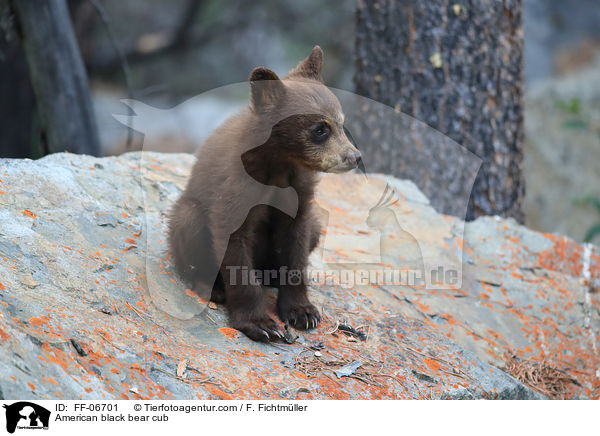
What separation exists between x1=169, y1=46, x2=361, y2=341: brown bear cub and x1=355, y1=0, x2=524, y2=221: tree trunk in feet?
6.58

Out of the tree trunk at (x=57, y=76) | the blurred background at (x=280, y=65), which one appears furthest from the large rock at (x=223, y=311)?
the blurred background at (x=280, y=65)

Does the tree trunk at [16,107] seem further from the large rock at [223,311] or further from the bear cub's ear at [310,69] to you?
the bear cub's ear at [310,69]

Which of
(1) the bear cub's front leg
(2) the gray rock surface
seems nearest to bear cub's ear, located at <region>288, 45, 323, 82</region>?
(1) the bear cub's front leg

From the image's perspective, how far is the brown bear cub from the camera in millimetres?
3197

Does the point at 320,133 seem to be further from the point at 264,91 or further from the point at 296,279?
the point at 296,279

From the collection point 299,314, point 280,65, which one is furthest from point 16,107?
point 280,65

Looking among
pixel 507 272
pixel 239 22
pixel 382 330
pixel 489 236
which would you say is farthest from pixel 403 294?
pixel 239 22

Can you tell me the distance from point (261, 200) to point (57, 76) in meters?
3.20

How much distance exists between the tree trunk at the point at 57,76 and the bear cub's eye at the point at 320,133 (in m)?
3.17

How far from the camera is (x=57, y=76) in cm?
554

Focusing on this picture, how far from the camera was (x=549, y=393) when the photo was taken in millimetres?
3637

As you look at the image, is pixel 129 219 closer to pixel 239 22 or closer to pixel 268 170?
pixel 268 170

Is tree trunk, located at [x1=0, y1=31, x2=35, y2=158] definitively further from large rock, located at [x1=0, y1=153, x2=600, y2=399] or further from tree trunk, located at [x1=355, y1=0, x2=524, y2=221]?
tree trunk, located at [x1=355, y1=0, x2=524, y2=221]

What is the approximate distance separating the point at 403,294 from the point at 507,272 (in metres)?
0.96
